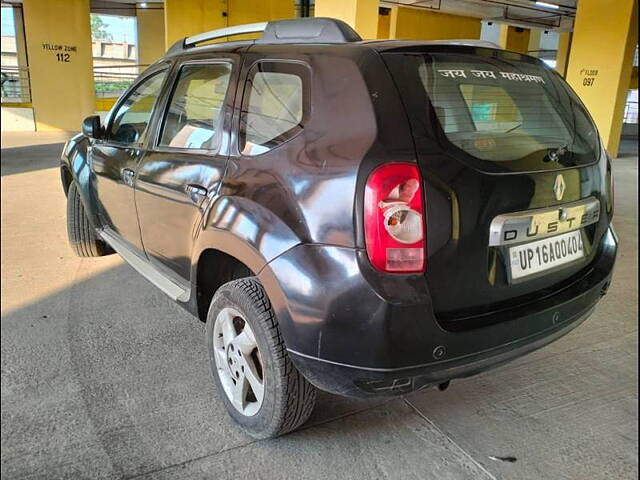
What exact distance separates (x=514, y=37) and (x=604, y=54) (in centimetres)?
1183

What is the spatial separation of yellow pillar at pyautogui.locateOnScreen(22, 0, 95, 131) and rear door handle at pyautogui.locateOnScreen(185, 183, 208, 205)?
48.5 feet

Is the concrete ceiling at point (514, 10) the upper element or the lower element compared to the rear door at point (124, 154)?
upper

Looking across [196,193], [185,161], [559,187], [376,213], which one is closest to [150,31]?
[185,161]

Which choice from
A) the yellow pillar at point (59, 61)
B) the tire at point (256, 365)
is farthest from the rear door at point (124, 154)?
the yellow pillar at point (59, 61)

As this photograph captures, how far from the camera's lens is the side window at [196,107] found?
252 cm

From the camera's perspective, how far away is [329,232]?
1.80m

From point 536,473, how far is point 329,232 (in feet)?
4.23

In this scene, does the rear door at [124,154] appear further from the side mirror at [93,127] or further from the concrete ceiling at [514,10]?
the concrete ceiling at [514,10]

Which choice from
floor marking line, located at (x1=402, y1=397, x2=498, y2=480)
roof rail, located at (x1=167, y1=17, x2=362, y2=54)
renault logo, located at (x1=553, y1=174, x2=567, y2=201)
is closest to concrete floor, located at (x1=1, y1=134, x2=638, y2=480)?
floor marking line, located at (x1=402, y1=397, x2=498, y2=480)

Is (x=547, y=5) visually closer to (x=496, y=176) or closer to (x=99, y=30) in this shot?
(x=496, y=176)

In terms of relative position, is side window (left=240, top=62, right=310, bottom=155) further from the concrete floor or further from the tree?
the tree

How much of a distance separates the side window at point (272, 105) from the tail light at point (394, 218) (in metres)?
0.45

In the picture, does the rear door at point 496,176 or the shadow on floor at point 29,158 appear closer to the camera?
the rear door at point 496,176

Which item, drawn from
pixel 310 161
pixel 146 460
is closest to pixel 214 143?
pixel 310 161
